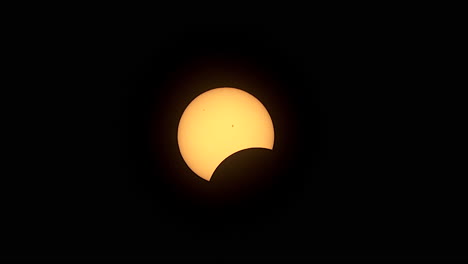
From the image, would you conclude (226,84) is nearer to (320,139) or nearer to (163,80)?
(163,80)

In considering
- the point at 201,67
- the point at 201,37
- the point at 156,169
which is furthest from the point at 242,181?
the point at 201,37

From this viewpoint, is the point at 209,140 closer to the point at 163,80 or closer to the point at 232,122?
the point at 232,122

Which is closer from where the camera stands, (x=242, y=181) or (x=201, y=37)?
(x=242, y=181)

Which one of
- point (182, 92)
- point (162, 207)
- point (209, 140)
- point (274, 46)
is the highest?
point (274, 46)

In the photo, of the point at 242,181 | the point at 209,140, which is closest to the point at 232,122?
the point at 209,140

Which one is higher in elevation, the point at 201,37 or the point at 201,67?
the point at 201,37

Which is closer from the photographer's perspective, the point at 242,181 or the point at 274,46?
the point at 242,181
